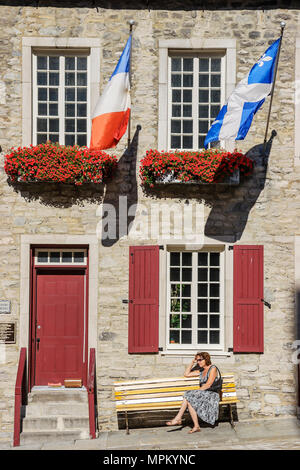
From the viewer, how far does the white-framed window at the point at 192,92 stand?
31.7ft

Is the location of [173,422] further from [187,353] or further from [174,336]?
[174,336]

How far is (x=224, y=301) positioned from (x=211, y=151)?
2.44 meters

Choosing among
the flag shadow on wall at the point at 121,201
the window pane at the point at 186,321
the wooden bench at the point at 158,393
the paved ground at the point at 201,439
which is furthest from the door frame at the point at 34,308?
the window pane at the point at 186,321

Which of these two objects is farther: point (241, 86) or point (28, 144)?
point (28, 144)

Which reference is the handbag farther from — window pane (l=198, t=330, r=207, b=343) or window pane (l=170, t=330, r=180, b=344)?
window pane (l=170, t=330, r=180, b=344)

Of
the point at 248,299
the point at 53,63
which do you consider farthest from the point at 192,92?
the point at 248,299

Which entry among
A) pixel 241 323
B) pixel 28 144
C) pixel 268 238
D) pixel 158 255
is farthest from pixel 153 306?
pixel 28 144

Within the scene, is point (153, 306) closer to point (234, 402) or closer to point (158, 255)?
point (158, 255)

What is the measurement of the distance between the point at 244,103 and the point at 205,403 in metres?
4.50

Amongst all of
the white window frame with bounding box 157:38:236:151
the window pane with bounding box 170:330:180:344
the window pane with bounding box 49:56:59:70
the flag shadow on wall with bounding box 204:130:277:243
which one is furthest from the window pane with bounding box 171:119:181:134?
the window pane with bounding box 170:330:180:344

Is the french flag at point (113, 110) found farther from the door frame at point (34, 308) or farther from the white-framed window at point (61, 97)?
the door frame at point (34, 308)

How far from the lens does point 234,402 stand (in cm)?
906

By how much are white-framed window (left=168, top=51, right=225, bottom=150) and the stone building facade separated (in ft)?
0.67

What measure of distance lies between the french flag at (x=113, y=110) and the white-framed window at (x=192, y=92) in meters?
1.18
